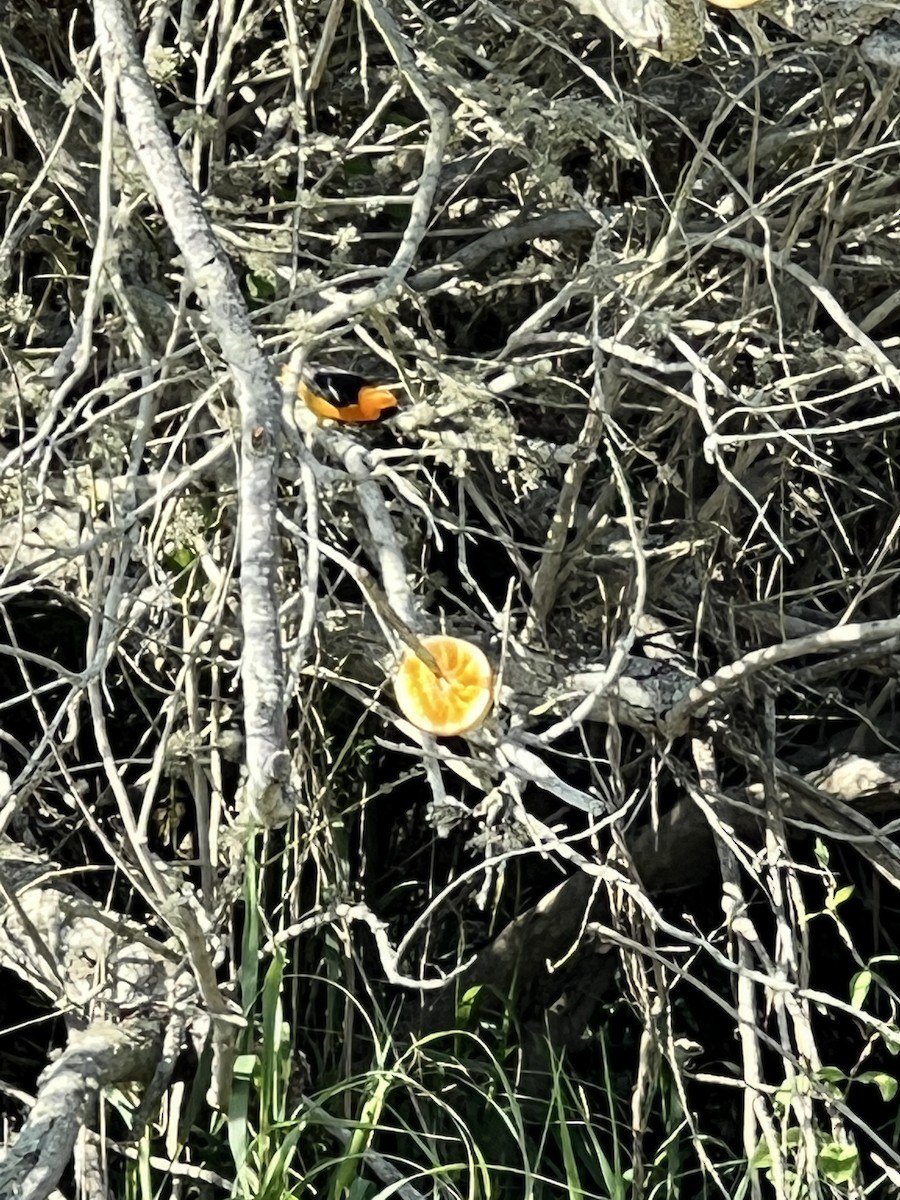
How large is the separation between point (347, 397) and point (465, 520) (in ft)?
0.99

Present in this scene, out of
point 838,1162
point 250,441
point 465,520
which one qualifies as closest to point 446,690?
point 250,441

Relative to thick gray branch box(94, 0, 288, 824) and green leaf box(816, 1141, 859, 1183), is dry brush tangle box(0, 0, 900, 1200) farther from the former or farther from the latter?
thick gray branch box(94, 0, 288, 824)

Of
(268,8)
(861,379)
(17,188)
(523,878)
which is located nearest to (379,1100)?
(523,878)

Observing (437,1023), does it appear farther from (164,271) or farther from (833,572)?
(164,271)

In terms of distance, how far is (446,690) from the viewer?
132 cm

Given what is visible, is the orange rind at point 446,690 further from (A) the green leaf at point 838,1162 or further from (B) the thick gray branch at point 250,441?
(A) the green leaf at point 838,1162

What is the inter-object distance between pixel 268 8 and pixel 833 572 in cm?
120

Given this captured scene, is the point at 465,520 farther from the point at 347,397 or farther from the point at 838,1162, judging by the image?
the point at 838,1162

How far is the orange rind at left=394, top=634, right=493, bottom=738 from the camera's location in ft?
4.29

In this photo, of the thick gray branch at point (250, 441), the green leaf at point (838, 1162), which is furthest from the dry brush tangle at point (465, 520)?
the thick gray branch at point (250, 441)

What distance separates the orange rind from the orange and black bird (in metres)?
0.37

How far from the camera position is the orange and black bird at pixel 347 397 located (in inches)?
63.6

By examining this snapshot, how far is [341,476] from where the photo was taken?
1.40 m

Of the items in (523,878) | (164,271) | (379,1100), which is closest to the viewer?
(379,1100)
